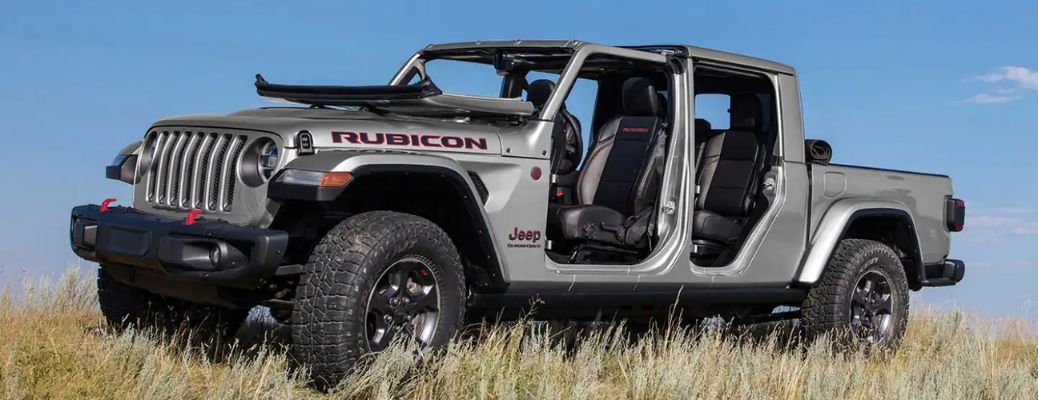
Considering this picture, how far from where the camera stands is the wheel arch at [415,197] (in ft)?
19.6

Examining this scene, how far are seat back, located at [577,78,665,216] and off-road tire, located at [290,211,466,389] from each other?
215 cm

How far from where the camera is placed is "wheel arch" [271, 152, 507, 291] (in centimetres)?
599

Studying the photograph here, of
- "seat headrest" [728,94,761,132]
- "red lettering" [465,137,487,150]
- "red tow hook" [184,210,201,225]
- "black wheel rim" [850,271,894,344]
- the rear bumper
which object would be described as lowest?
"black wheel rim" [850,271,894,344]

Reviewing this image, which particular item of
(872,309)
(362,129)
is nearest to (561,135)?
(362,129)

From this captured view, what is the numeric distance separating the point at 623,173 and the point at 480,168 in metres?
1.71

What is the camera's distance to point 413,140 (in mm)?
6387

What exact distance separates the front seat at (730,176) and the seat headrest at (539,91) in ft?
4.51

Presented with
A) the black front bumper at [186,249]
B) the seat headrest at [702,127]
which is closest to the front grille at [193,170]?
the black front bumper at [186,249]

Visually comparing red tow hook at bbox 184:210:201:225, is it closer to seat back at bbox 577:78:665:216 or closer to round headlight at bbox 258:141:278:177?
round headlight at bbox 258:141:278:177

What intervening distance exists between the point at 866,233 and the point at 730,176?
5.34 feet

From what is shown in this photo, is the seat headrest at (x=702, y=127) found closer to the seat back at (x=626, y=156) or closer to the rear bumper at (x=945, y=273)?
the seat back at (x=626, y=156)

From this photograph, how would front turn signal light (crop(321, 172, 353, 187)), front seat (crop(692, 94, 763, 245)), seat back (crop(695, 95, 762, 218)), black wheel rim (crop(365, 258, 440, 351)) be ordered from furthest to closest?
seat back (crop(695, 95, 762, 218))
front seat (crop(692, 94, 763, 245))
black wheel rim (crop(365, 258, 440, 351))
front turn signal light (crop(321, 172, 353, 187))

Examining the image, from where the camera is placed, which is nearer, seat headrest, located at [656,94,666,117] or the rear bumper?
seat headrest, located at [656,94,666,117]

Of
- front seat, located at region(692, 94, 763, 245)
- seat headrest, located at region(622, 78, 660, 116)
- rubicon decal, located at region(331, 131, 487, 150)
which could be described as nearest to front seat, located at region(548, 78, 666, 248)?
seat headrest, located at region(622, 78, 660, 116)
